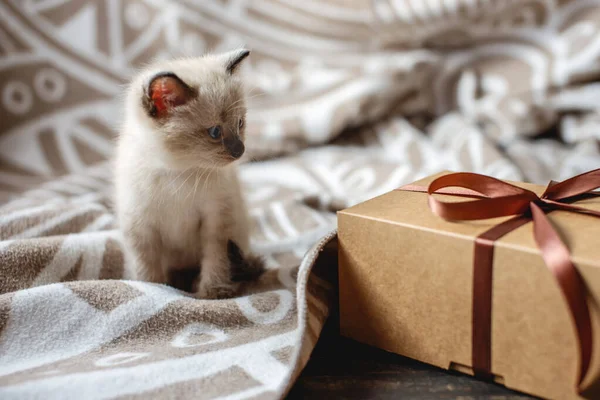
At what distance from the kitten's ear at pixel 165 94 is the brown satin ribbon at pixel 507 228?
1.33 ft

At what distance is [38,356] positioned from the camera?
2.58 feet

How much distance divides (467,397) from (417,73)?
48.5 inches

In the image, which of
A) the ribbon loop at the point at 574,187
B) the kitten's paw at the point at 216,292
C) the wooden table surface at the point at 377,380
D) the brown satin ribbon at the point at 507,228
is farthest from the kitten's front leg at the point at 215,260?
the ribbon loop at the point at 574,187

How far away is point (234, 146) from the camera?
92 cm

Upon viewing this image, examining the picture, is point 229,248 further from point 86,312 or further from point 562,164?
point 562,164

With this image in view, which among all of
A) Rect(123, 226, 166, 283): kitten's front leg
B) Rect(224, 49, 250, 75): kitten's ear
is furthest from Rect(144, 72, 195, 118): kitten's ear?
Rect(123, 226, 166, 283): kitten's front leg

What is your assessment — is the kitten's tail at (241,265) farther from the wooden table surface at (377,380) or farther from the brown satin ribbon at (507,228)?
the brown satin ribbon at (507,228)

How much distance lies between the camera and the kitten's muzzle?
916 mm

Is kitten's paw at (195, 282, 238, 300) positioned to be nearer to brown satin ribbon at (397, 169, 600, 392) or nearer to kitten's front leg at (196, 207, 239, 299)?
kitten's front leg at (196, 207, 239, 299)

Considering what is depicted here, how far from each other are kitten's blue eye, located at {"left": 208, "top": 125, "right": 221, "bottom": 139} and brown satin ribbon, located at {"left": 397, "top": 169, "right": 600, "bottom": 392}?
350 millimetres

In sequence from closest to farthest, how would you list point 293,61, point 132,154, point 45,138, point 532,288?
1. point 532,288
2. point 132,154
3. point 45,138
4. point 293,61

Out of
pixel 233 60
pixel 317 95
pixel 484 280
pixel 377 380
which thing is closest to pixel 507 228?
pixel 484 280

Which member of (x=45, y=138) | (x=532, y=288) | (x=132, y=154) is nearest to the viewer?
(x=532, y=288)

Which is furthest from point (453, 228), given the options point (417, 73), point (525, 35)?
point (525, 35)
